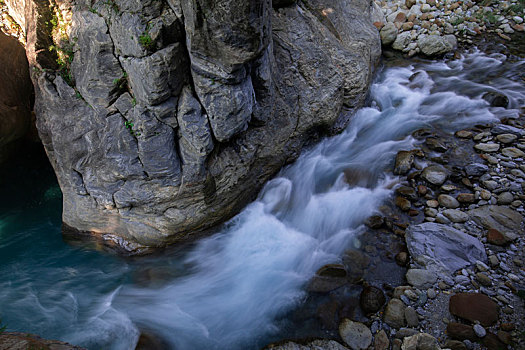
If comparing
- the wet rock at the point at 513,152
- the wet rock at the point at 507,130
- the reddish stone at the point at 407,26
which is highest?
the reddish stone at the point at 407,26

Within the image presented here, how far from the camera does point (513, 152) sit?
262 inches

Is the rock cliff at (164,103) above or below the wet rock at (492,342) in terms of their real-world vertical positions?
above

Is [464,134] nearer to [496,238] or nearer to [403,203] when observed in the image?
[403,203]

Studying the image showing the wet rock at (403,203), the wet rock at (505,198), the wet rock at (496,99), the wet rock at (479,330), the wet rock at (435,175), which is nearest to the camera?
the wet rock at (479,330)

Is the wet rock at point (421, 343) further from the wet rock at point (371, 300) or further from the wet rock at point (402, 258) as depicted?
the wet rock at point (402, 258)

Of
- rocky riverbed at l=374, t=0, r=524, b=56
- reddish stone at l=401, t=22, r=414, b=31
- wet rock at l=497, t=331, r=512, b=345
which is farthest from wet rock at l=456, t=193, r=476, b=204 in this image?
reddish stone at l=401, t=22, r=414, b=31

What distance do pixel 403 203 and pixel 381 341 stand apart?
9.40 feet

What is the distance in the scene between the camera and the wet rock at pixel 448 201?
5.90 metres

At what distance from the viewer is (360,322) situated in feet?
14.6

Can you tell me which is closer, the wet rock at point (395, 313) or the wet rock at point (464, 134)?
the wet rock at point (395, 313)

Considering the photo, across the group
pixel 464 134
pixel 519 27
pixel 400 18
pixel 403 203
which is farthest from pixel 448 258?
pixel 519 27

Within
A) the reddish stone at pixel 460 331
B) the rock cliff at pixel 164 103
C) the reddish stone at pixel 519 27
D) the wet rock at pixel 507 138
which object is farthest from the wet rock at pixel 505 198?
the reddish stone at pixel 519 27

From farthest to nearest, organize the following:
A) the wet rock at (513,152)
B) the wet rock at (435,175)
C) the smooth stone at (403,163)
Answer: the smooth stone at (403,163)
the wet rock at (513,152)
the wet rock at (435,175)

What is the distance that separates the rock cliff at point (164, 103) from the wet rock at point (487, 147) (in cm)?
394
